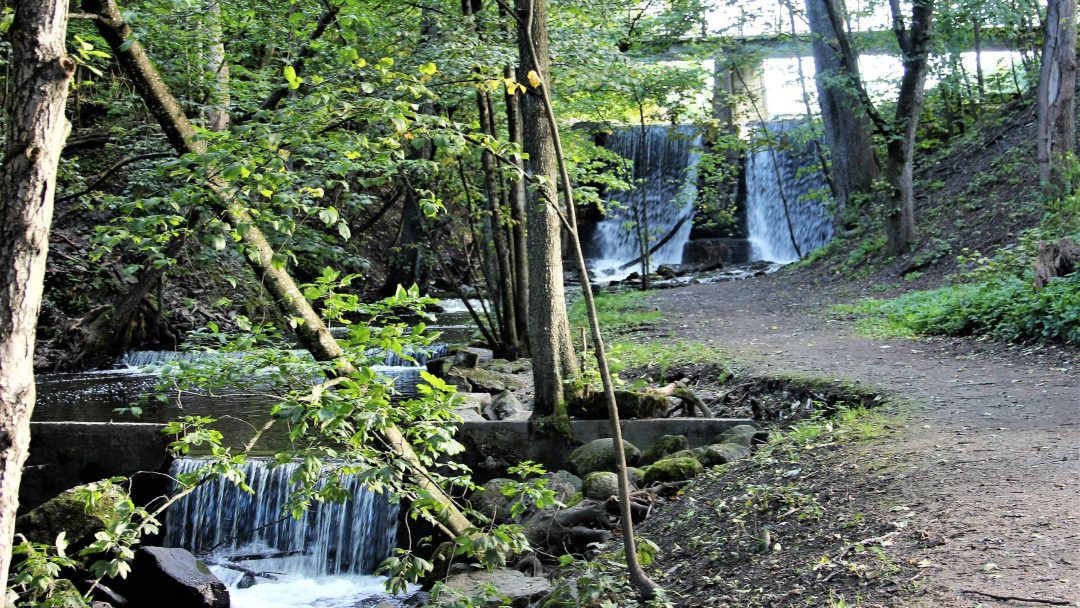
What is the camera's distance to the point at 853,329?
33.6ft

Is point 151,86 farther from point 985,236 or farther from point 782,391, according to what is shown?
point 985,236

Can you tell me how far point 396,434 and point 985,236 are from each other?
11.3m

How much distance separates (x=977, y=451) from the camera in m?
4.83

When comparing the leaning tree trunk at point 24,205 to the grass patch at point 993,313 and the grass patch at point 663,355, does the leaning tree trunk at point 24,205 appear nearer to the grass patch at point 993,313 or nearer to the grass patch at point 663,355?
the grass patch at point 663,355

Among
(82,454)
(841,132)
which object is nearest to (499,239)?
(82,454)

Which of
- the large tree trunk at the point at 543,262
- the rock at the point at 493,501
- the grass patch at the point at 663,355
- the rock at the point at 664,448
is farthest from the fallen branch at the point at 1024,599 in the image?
the grass patch at the point at 663,355

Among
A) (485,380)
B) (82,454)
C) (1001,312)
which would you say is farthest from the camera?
(485,380)

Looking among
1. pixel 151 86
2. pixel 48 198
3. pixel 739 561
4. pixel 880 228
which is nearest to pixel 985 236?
pixel 880 228

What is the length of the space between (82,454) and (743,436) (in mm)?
5970

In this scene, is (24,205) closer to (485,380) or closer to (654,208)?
(485,380)

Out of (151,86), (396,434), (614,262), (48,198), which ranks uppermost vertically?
(151,86)

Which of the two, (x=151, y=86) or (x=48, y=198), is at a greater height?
(x=151, y=86)

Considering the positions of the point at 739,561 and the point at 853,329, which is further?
the point at 853,329

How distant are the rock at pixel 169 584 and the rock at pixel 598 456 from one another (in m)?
2.66
